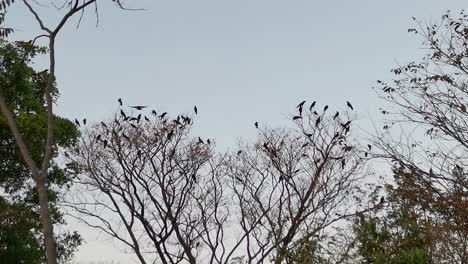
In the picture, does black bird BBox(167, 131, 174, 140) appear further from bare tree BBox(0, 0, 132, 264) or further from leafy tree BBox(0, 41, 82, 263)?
bare tree BBox(0, 0, 132, 264)

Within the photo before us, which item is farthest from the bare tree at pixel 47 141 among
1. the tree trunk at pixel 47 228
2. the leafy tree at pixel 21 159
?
the leafy tree at pixel 21 159

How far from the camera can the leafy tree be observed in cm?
1416

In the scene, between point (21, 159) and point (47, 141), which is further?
point (21, 159)

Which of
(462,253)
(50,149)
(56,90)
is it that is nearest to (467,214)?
(50,149)

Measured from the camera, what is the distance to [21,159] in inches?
591

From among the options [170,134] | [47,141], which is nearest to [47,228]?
[47,141]

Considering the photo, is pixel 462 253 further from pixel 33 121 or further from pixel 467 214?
pixel 33 121

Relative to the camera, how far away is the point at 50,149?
5.41m

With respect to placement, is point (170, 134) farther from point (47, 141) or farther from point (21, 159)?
point (47, 141)

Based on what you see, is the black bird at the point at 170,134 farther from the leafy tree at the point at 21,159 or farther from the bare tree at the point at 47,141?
the bare tree at the point at 47,141

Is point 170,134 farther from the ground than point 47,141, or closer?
farther from the ground

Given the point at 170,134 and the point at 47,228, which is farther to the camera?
the point at 170,134

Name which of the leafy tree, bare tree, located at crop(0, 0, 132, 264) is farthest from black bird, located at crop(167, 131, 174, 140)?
bare tree, located at crop(0, 0, 132, 264)

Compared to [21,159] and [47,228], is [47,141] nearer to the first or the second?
[47,228]
